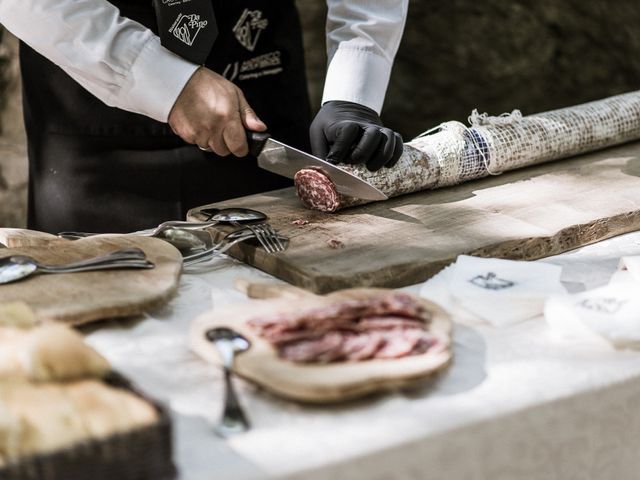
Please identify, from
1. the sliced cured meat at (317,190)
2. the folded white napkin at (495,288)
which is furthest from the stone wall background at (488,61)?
the folded white napkin at (495,288)

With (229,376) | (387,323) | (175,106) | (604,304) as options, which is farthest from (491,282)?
(175,106)

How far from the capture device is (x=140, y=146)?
2.62 metres

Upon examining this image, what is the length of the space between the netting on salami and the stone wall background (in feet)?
5.62

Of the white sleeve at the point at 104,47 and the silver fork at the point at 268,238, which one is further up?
the white sleeve at the point at 104,47

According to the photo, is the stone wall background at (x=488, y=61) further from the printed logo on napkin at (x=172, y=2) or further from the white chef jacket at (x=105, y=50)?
the printed logo on napkin at (x=172, y=2)

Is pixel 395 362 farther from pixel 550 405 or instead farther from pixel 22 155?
pixel 22 155

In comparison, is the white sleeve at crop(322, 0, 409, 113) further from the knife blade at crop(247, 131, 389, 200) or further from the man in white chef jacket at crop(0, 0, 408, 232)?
the knife blade at crop(247, 131, 389, 200)

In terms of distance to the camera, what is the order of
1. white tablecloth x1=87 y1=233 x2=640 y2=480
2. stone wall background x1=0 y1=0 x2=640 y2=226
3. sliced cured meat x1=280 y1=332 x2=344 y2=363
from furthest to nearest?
stone wall background x1=0 y1=0 x2=640 y2=226, sliced cured meat x1=280 y1=332 x2=344 y2=363, white tablecloth x1=87 y1=233 x2=640 y2=480

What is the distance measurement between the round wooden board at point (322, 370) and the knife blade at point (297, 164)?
750 millimetres

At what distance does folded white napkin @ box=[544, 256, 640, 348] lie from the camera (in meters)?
1.46

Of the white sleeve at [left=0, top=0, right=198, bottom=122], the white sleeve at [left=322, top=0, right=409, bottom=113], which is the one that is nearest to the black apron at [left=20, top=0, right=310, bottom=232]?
the white sleeve at [left=322, top=0, right=409, bottom=113]

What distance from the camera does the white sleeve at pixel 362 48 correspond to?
2629mm

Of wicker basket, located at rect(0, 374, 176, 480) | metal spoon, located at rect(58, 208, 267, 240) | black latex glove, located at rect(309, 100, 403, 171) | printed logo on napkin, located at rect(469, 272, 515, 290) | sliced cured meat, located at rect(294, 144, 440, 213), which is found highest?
black latex glove, located at rect(309, 100, 403, 171)

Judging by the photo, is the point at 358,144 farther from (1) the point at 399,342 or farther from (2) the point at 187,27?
(1) the point at 399,342
